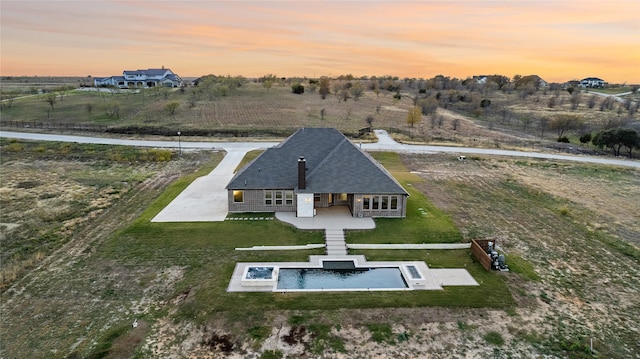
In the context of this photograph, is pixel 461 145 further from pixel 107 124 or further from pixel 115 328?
pixel 107 124

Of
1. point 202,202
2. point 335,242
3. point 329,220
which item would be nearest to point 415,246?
point 335,242

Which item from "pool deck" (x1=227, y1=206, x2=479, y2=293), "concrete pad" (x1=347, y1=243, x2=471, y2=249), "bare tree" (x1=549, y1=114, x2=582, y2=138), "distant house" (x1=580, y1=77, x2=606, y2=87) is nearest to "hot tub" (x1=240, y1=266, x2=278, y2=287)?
"pool deck" (x1=227, y1=206, x2=479, y2=293)

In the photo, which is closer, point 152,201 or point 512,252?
point 512,252

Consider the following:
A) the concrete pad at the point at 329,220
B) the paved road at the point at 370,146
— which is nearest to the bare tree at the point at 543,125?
the paved road at the point at 370,146

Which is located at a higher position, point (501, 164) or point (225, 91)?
point (225, 91)

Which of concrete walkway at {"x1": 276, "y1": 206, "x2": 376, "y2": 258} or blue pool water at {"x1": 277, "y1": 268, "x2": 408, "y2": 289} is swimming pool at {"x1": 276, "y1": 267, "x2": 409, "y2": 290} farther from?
concrete walkway at {"x1": 276, "y1": 206, "x2": 376, "y2": 258}

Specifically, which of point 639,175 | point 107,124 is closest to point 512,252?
point 639,175
